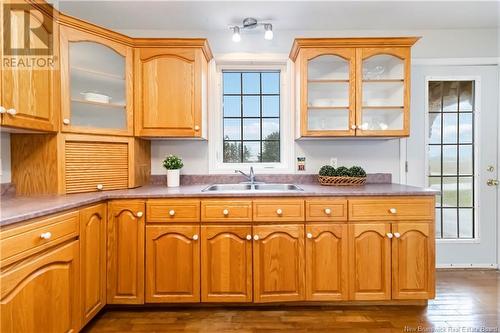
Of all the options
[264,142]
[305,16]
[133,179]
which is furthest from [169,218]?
[305,16]

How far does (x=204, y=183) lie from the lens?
264 centimetres

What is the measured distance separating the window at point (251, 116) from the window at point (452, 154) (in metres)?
1.49

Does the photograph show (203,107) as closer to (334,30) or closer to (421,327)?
(334,30)

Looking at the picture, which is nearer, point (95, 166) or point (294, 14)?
point (95, 166)

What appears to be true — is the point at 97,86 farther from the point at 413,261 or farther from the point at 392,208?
the point at 413,261

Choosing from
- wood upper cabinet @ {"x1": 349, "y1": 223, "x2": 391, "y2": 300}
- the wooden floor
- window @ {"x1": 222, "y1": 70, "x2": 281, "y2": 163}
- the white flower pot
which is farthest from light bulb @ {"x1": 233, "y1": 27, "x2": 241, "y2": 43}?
the wooden floor

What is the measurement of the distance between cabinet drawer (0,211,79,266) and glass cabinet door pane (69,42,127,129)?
797 millimetres

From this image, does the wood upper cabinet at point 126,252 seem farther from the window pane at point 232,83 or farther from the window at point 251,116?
the window pane at point 232,83

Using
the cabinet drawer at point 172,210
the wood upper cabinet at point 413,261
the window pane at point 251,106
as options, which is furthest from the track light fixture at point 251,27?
the wood upper cabinet at point 413,261

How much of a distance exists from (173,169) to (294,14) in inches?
66.8

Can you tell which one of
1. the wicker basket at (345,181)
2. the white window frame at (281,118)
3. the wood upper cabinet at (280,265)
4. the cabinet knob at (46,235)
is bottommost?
the wood upper cabinet at (280,265)

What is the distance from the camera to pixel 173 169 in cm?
243

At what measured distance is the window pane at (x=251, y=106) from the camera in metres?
2.78

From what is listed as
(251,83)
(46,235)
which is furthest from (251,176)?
(46,235)
